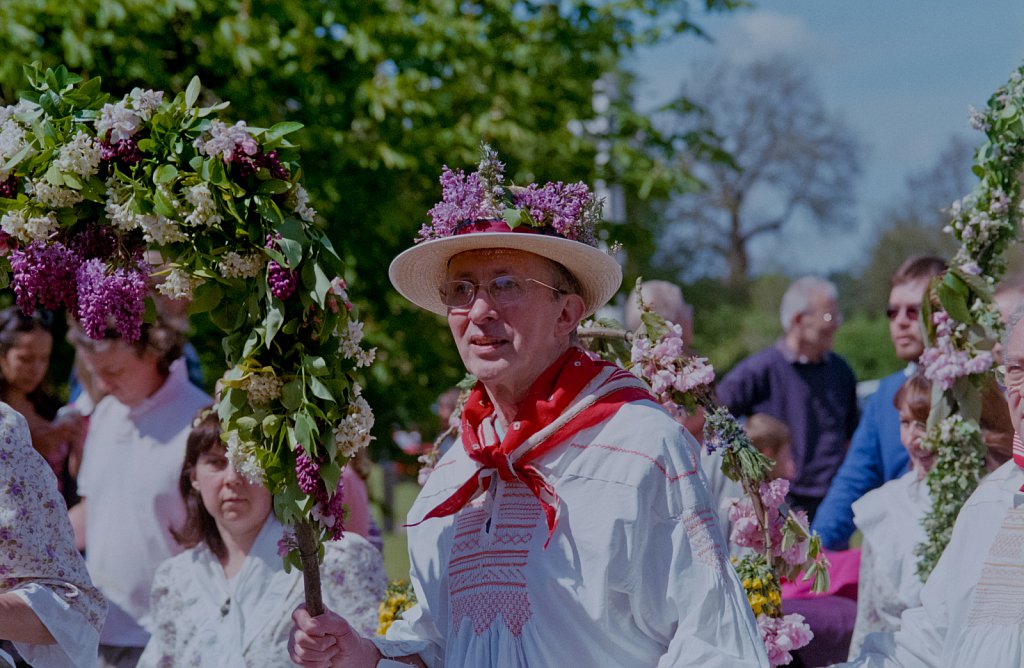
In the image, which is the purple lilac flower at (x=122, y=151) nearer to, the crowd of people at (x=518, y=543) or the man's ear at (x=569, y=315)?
the crowd of people at (x=518, y=543)

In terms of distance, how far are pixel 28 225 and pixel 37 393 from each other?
3.27 m

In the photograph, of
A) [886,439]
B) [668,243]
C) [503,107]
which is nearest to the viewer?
[886,439]

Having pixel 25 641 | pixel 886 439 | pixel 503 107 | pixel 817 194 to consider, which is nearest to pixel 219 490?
pixel 25 641

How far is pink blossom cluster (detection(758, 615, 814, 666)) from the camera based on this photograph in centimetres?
397

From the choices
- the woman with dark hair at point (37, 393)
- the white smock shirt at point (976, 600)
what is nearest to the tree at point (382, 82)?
the woman with dark hair at point (37, 393)

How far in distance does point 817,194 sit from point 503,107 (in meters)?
31.7

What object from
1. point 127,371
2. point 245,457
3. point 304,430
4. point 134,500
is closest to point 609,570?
point 304,430

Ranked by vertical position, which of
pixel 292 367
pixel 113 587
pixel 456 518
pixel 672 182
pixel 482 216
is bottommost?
pixel 113 587

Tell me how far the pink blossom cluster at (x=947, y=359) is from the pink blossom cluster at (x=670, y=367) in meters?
0.98

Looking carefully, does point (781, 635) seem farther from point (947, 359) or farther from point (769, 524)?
point (947, 359)

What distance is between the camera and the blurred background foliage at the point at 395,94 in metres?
8.02

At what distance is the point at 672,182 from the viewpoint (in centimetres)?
916

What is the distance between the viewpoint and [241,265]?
3182 mm

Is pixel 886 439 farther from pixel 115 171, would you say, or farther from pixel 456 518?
pixel 115 171
